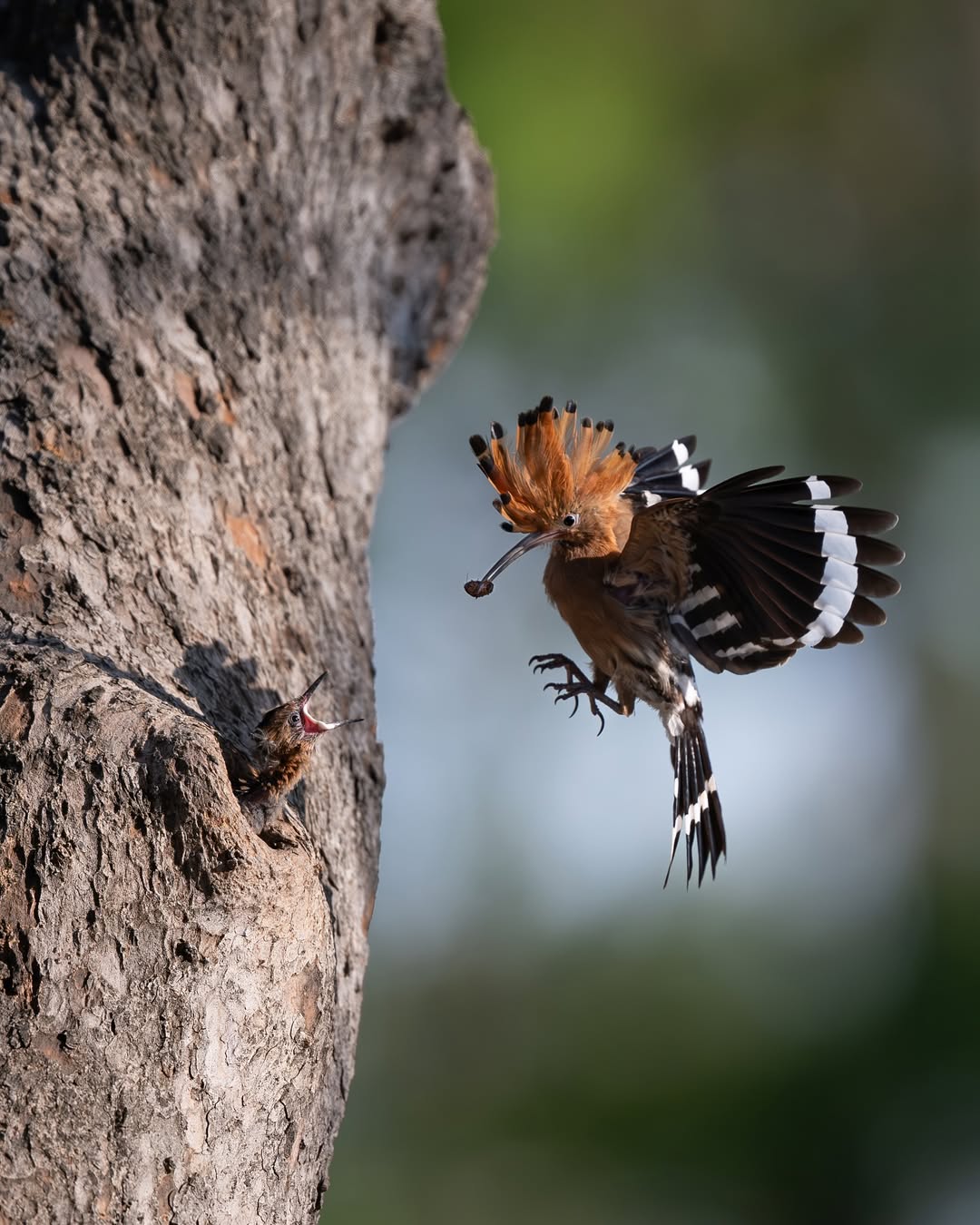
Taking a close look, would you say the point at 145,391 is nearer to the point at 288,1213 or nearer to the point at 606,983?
the point at 288,1213

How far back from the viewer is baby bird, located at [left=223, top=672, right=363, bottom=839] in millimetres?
1568

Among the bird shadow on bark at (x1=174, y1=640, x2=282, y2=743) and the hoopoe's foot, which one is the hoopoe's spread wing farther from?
the bird shadow on bark at (x1=174, y1=640, x2=282, y2=743)

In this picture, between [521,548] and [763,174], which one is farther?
[763,174]

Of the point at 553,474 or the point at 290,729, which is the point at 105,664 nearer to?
the point at 290,729

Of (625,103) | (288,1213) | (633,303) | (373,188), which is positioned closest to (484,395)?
(633,303)

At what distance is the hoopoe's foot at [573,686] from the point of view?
9.11 ft

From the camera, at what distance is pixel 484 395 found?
757cm

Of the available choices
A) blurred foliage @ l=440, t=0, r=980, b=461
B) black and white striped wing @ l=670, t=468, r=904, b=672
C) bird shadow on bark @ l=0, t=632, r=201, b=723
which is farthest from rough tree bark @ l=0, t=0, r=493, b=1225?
blurred foliage @ l=440, t=0, r=980, b=461

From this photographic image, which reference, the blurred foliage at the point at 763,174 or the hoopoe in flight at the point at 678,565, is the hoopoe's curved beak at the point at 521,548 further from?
the blurred foliage at the point at 763,174

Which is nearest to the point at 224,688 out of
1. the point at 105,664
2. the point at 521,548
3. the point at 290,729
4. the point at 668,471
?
the point at 290,729

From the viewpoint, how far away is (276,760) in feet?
5.35

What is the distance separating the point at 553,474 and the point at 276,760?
965mm

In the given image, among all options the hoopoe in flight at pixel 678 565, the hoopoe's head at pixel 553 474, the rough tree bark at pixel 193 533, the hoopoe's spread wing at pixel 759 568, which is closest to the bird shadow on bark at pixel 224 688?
the rough tree bark at pixel 193 533

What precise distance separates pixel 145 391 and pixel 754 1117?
17.8 ft
